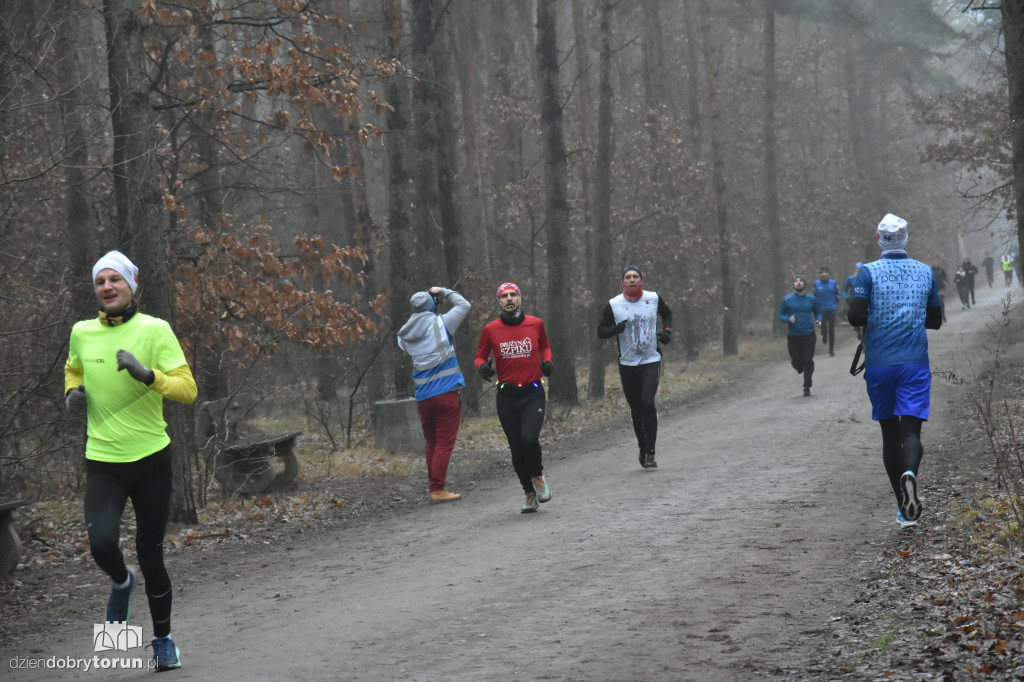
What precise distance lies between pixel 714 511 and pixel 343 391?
25.0 metres

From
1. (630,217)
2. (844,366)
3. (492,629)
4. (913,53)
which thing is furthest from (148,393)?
(913,53)

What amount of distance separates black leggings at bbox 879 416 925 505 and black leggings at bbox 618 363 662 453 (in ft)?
15.9

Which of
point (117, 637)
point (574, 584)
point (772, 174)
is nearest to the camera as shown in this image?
point (117, 637)

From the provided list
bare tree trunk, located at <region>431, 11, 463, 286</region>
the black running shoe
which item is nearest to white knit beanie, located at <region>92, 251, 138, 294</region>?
the black running shoe

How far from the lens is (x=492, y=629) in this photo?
6.56 meters

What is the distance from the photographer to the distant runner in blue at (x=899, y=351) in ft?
27.3

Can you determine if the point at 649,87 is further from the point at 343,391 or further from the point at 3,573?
the point at 3,573

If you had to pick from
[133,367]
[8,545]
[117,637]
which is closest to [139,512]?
[133,367]

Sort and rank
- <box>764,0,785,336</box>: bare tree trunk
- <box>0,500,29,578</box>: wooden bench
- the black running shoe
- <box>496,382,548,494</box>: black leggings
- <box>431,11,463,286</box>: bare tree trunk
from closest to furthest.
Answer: the black running shoe < <box>0,500,29,578</box>: wooden bench < <box>496,382,548,494</box>: black leggings < <box>431,11,463,286</box>: bare tree trunk < <box>764,0,785,336</box>: bare tree trunk

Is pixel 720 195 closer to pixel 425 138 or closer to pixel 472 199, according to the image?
pixel 472 199

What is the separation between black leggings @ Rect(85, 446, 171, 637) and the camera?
235 inches

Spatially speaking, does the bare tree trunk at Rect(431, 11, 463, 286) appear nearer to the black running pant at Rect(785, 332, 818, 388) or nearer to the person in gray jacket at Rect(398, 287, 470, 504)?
the black running pant at Rect(785, 332, 818, 388)

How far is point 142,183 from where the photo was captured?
11.6 metres

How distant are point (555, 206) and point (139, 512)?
1672 centimetres
